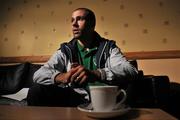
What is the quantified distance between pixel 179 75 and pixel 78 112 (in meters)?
1.95

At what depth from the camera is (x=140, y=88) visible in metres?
1.89

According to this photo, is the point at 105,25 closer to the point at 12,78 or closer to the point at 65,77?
the point at 12,78

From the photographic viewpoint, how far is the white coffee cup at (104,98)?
863 millimetres

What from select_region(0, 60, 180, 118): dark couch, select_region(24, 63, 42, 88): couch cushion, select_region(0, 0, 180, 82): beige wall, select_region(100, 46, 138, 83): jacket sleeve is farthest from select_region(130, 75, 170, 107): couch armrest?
select_region(24, 63, 42, 88): couch cushion

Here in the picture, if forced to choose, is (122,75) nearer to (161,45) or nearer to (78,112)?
(78,112)

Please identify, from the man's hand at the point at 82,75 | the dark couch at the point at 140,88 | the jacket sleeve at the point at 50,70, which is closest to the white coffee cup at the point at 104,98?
the man's hand at the point at 82,75

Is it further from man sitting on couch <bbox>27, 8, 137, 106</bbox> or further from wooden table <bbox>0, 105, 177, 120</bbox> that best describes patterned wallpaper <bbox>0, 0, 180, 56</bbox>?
wooden table <bbox>0, 105, 177, 120</bbox>

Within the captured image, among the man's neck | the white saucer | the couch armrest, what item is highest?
the man's neck

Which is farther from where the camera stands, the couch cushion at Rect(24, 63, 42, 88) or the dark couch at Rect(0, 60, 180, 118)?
the couch cushion at Rect(24, 63, 42, 88)

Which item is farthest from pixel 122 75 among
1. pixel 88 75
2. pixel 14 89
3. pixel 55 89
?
pixel 14 89

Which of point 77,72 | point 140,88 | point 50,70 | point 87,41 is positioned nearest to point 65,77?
point 77,72

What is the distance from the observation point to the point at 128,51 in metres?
2.75

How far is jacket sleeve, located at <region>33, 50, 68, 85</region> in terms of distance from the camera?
1484 millimetres

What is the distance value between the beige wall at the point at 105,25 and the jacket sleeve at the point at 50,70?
3.68 ft
